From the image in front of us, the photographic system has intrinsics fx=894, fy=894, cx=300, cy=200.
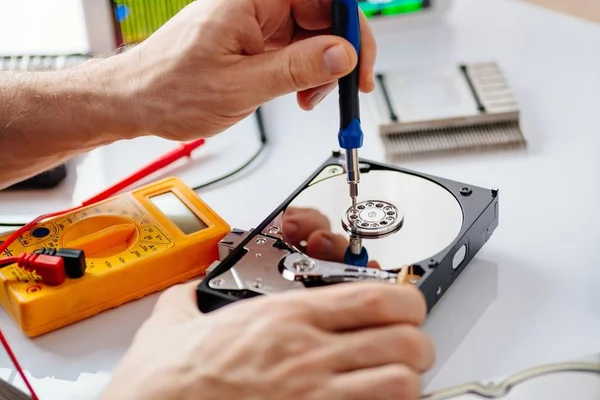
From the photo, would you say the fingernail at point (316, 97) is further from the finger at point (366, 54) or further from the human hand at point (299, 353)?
the human hand at point (299, 353)

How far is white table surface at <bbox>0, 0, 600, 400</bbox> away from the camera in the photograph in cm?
91

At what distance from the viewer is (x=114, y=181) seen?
1.23 meters

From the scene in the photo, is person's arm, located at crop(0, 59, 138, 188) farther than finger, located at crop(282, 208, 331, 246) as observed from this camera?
Yes

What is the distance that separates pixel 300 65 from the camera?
968 mm

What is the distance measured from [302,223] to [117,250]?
21 cm

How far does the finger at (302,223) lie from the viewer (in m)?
0.99

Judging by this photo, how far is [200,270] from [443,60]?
63 cm

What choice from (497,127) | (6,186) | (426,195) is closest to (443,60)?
(497,127)

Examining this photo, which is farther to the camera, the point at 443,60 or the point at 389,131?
the point at 443,60

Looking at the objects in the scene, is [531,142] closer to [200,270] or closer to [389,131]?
[389,131]

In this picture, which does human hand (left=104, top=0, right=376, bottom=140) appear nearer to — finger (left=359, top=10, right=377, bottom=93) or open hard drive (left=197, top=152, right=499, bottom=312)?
finger (left=359, top=10, right=377, bottom=93)

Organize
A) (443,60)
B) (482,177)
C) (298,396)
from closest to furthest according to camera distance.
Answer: (298,396)
(482,177)
(443,60)

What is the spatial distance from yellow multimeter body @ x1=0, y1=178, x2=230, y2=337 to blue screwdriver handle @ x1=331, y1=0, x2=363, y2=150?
0.18 m

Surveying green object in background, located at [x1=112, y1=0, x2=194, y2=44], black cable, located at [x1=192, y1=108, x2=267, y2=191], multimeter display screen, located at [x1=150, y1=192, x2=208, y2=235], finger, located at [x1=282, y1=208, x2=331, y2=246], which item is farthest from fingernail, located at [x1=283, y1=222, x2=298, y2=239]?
green object in background, located at [x1=112, y1=0, x2=194, y2=44]
